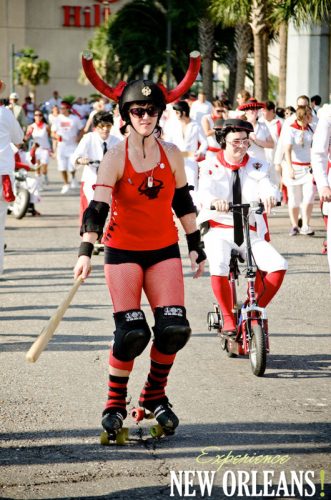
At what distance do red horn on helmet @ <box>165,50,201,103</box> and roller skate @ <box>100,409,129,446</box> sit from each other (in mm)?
1724

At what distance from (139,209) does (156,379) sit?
3.03ft

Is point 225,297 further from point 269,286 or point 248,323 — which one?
point 248,323

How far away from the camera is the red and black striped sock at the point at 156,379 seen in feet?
22.3

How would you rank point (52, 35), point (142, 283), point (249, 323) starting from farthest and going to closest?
point (52, 35) → point (249, 323) → point (142, 283)

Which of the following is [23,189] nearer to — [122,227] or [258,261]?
[258,261]

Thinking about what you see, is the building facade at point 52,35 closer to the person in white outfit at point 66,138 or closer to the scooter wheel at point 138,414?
the person in white outfit at point 66,138

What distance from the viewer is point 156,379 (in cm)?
684

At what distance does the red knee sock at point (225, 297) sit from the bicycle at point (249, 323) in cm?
6

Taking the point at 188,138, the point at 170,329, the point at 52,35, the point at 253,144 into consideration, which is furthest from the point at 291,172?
the point at 52,35

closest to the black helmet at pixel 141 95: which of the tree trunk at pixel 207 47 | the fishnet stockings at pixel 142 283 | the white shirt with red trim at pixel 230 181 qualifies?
the fishnet stockings at pixel 142 283

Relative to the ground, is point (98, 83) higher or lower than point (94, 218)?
higher

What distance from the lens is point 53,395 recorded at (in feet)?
25.7

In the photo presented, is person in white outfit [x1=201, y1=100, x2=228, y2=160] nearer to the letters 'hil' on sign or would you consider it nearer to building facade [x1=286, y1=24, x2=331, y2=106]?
building facade [x1=286, y1=24, x2=331, y2=106]

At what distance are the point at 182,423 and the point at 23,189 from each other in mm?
13665
